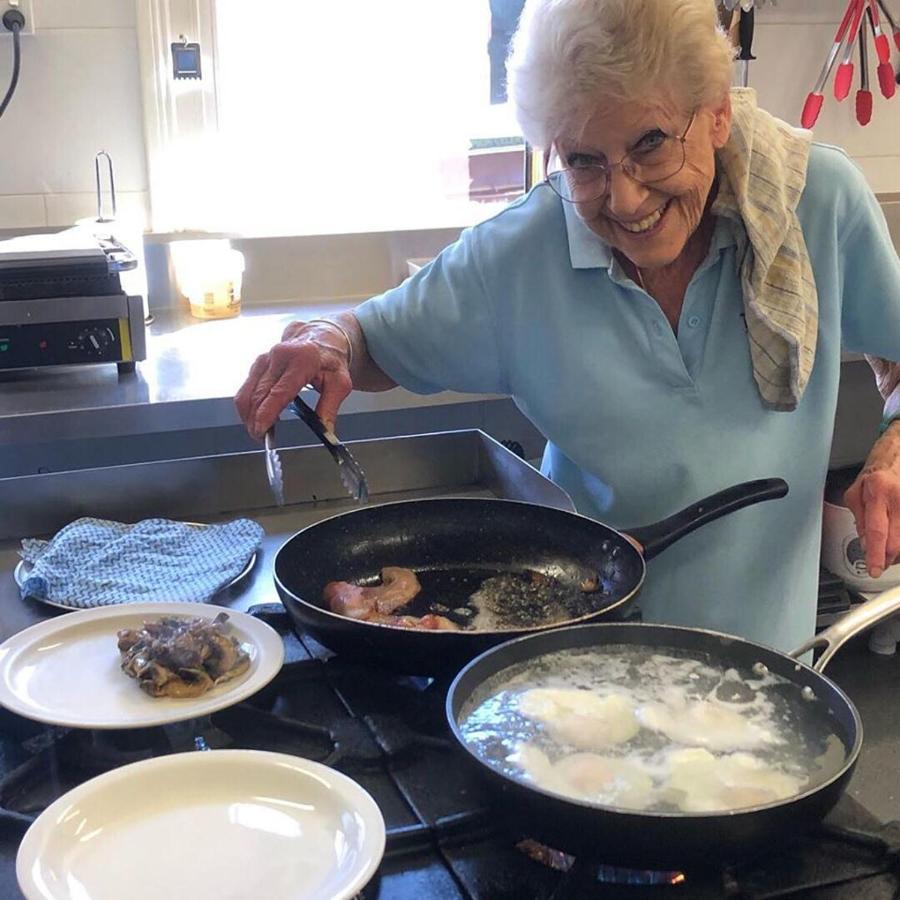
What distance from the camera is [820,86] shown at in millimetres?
2723

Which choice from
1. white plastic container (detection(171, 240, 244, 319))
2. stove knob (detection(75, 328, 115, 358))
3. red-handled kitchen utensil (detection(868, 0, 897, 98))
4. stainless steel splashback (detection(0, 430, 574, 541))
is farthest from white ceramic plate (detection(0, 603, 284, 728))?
red-handled kitchen utensil (detection(868, 0, 897, 98))

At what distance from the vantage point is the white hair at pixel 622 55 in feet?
3.65

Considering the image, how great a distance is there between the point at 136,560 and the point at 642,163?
68 cm

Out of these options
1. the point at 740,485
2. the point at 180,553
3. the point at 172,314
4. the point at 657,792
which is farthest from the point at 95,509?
the point at 172,314

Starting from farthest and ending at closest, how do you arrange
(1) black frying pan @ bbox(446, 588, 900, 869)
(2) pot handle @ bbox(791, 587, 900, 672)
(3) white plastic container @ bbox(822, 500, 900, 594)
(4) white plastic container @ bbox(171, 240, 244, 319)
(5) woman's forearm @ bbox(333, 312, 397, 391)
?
1. (3) white plastic container @ bbox(822, 500, 900, 594)
2. (4) white plastic container @ bbox(171, 240, 244, 319)
3. (5) woman's forearm @ bbox(333, 312, 397, 391)
4. (2) pot handle @ bbox(791, 587, 900, 672)
5. (1) black frying pan @ bbox(446, 588, 900, 869)

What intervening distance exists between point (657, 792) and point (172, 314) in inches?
74.2

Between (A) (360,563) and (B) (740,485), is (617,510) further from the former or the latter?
(A) (360,563)

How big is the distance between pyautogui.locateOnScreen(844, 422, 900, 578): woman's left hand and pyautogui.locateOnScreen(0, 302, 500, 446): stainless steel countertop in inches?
36.3

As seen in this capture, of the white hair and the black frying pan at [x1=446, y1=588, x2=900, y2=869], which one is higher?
the white hair

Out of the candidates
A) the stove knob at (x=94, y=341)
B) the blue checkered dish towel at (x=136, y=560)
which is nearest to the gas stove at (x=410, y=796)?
the blue checkered dish towel at (x=136, y=560)

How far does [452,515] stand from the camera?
1.26 metres

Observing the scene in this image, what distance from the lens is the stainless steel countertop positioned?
1763 mm

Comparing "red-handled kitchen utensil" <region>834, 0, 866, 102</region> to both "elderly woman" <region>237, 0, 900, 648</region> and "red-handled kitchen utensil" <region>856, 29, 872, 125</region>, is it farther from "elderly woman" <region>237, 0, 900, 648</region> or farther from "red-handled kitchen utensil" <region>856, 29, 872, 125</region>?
"elderly woman" <region>237, 0, 900, 648</region>

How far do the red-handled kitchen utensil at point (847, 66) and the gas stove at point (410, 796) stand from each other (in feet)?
7.45
